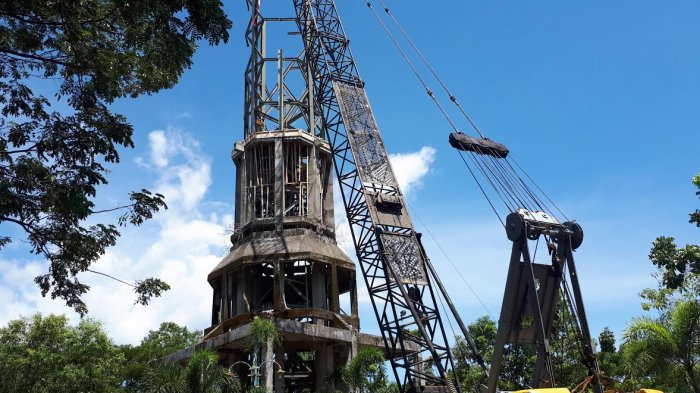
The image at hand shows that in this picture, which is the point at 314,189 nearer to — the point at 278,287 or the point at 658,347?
the point at 278,287

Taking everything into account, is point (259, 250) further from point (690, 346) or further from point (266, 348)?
point (690, 346)

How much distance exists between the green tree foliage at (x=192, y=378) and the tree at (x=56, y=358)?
822 inches

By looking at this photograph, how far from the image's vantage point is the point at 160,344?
59.7 m

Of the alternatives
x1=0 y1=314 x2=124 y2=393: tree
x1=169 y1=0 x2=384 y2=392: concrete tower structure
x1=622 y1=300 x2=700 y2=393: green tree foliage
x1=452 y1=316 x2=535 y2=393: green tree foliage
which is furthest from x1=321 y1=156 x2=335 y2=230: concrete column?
x1=622 y1=300 x2=700 y2=393: green tree foliage

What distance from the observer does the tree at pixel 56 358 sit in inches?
1692

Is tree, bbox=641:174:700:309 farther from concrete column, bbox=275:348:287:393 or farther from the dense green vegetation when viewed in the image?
concrete column, bbox=275:348:287:393

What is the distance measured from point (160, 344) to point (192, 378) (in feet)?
120

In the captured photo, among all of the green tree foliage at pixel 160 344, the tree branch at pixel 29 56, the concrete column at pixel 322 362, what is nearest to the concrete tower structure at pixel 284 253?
the concrete column at pixel 322 362

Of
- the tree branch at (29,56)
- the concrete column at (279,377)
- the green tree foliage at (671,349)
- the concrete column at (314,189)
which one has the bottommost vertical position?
the green tree foliage at (671,349)

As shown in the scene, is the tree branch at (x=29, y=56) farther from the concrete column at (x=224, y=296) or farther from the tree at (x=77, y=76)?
the concrete column at (x=224, y=296)

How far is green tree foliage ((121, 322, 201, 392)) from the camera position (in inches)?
2116

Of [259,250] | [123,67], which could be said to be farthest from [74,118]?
[259,250]

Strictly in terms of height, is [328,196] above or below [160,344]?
above

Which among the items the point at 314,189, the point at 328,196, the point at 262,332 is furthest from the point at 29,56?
the point at 328,196
